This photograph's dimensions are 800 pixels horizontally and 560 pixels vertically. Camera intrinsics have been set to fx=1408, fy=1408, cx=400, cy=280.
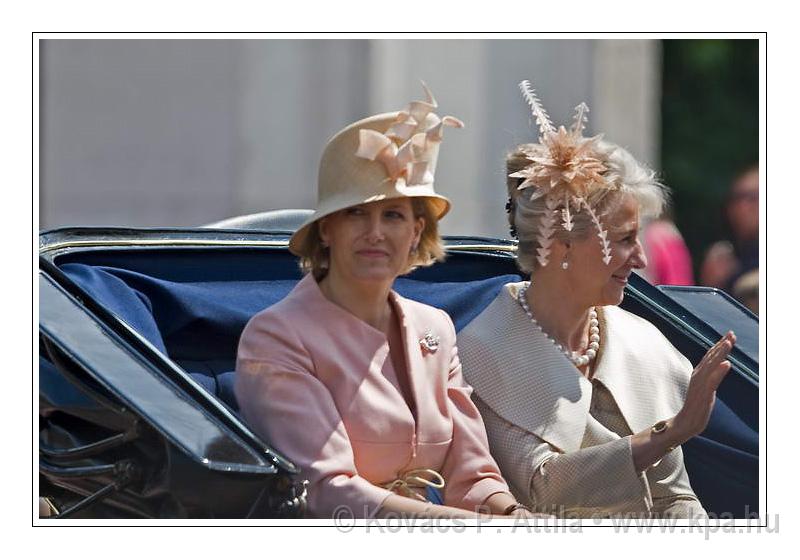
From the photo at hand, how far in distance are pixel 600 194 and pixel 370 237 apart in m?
0.49

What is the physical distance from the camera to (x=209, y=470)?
2.15 m

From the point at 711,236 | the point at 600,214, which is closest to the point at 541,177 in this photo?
the point at 600,214

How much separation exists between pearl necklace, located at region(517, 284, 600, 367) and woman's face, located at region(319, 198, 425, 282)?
1.16 feet

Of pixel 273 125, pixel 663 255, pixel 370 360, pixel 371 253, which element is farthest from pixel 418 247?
pixel 273 125

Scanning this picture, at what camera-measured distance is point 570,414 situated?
2.66 meters

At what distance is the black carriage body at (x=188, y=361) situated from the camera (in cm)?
221

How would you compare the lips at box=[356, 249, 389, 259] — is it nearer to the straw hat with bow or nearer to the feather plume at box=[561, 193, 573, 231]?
the straw hat with bow

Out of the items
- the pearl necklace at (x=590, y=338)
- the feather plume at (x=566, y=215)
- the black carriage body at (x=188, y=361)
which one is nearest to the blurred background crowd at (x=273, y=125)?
the black carriage body at (x=188, y=361)

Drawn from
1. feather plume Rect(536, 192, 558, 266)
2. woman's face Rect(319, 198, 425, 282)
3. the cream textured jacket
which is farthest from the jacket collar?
woman's face Rect(319, 198, 425, 282)

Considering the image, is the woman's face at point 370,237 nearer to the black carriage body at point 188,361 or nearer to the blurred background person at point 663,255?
the black carriage body at point 188,361

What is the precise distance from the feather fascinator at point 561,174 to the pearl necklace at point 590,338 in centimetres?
11

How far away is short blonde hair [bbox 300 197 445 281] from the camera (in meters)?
2.55

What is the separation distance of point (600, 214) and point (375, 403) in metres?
0.60
